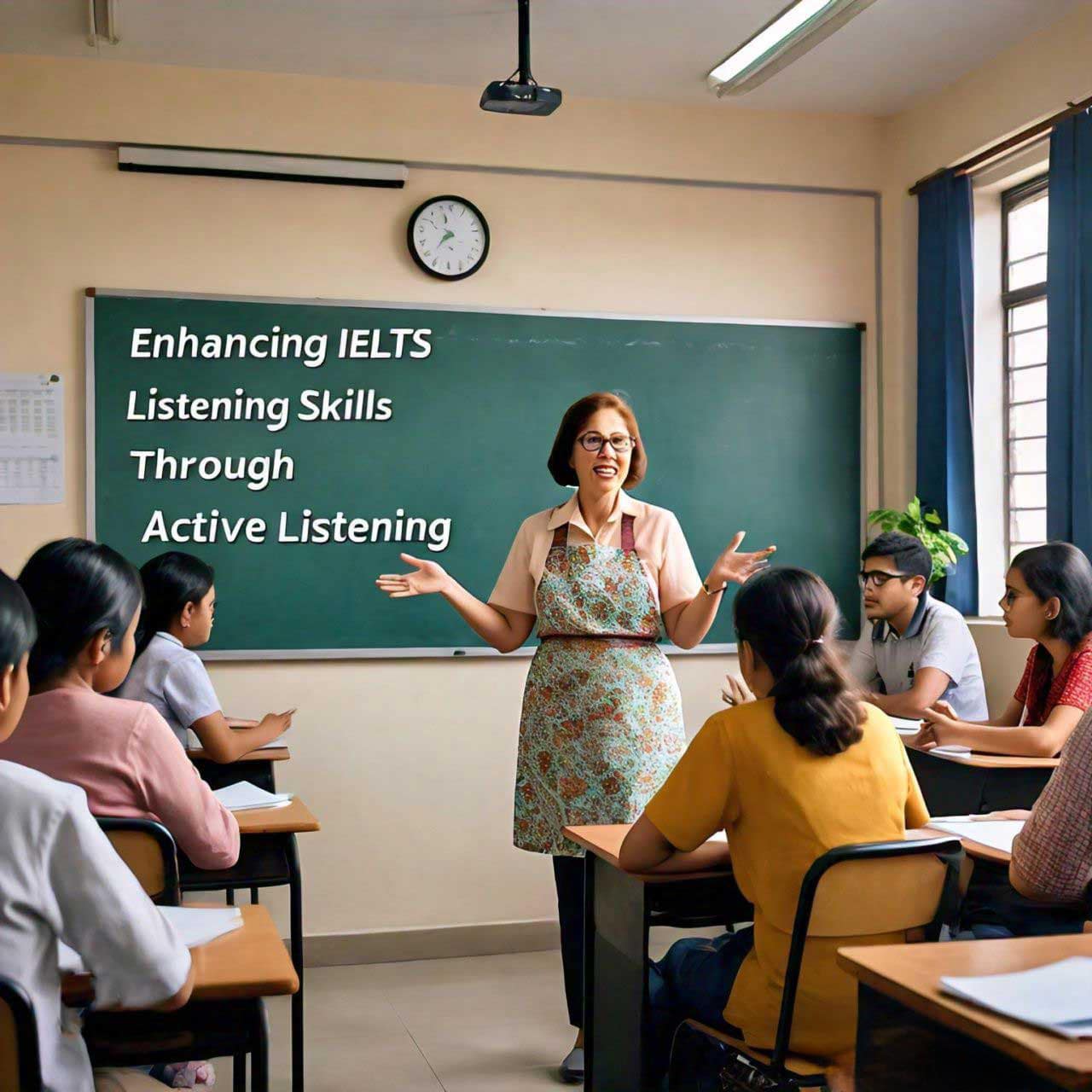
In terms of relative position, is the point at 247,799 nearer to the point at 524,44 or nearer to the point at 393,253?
the point at 393,253

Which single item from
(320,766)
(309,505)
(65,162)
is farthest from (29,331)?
(320,766)

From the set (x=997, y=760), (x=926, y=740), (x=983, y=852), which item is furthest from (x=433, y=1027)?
(x=983, y=852)

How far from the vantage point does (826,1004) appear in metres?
2.14

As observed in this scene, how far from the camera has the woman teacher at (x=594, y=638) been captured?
3.37m

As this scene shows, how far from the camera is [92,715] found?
221 centimetres

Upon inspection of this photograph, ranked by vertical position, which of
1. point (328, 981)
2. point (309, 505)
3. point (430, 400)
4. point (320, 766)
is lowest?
point (328, 981)

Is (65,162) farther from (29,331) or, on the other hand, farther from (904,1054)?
(904,1054)

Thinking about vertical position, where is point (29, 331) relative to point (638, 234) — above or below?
below

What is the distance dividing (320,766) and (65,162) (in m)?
2.30

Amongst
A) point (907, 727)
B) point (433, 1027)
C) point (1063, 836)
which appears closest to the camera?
point (1063, 836)

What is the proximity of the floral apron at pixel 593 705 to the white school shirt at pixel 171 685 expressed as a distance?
860 millimetres

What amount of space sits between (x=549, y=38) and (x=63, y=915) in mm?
3636

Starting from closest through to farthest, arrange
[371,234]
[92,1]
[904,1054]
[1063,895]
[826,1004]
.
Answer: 1. [904,1054]
2. [1063,895]
3. [826,1004]
4. [92,1]
5. [371,234]

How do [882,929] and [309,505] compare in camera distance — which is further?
[309,505]
